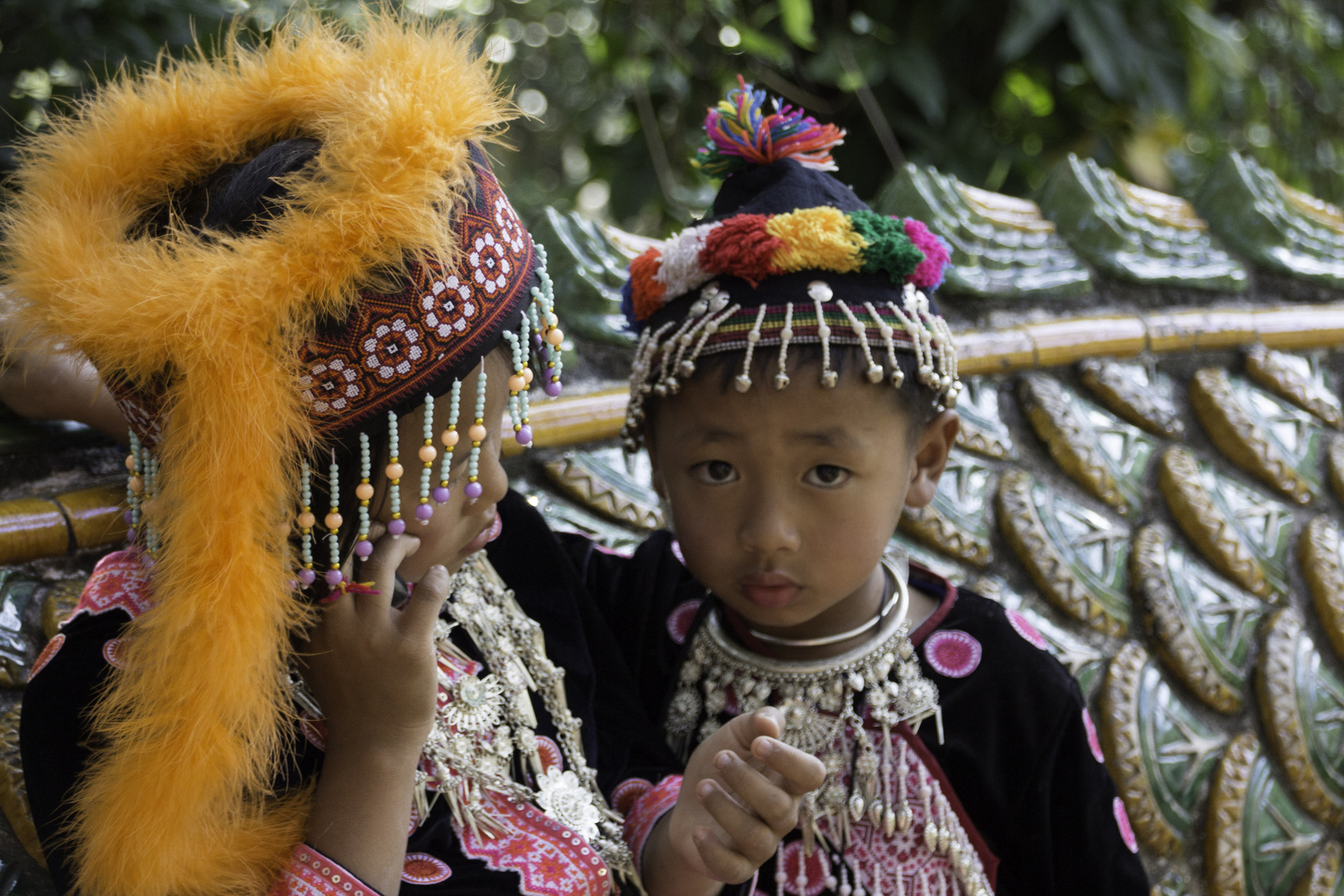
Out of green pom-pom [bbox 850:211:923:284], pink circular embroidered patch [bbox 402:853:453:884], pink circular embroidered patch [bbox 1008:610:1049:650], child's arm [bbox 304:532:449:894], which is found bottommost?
pink circular embroidered patch [bbox 1008:610:1049:650]

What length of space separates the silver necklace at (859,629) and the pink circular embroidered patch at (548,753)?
0.32 m

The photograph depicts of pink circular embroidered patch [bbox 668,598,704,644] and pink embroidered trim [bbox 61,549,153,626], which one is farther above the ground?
pink embroidered trim [bbox 61,549,153,626]

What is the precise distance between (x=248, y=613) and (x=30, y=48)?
131 centimetres

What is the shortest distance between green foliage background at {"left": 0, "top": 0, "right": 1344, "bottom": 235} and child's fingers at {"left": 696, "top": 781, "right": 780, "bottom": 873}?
205cm

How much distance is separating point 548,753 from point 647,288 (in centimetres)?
60

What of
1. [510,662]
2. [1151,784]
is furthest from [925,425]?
[1151,784]

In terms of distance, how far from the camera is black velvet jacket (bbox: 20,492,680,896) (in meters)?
1.04

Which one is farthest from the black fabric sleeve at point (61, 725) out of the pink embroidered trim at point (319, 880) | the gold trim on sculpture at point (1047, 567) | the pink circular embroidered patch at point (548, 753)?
the gold trim on sculpture at point (1047, 567)

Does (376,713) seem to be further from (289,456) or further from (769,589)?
(769,589)

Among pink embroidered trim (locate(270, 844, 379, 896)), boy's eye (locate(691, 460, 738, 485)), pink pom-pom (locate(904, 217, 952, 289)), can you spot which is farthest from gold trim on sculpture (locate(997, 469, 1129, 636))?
pink embroidered trim (locate(270, 844, 379, 896))

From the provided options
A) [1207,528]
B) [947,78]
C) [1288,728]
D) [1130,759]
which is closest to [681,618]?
[1130,759]

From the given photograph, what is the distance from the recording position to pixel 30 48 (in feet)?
5.83

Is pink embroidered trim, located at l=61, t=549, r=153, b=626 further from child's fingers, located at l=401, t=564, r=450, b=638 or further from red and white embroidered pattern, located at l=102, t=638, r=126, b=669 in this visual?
child's fingers, located at l=401, t=564, r=450, b=638

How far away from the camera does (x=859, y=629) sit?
1.48m
